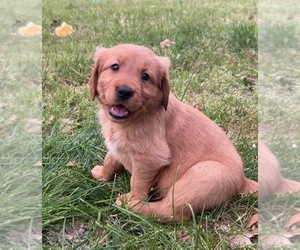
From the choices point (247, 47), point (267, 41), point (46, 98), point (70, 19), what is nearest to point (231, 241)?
point (267, 41)

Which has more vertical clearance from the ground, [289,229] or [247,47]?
[289,229]

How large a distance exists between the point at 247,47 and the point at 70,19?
1.64 meters

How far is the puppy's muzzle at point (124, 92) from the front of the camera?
187 centimetres

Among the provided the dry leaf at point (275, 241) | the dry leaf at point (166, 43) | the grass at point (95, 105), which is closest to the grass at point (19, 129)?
the grass at point (95, 105)

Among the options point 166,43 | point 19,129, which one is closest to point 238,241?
point 19,129

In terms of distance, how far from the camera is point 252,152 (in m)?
2.55

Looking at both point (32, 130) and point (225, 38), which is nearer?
point (32, 130)

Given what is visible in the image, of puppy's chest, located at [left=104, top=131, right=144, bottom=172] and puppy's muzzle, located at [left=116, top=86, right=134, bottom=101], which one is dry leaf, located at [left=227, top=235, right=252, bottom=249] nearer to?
puppy's chest, located at [left=104, top=131, right=144, bottom=172]

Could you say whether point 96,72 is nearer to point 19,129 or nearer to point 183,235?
point 19,129

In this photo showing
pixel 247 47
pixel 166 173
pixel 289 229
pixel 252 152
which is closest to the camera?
pixel 289 229

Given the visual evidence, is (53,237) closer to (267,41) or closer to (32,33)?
(32,33)

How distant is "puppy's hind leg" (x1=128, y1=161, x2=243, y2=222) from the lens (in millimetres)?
2035

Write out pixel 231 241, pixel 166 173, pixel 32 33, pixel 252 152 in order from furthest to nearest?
pixel 252 152 < pixel 166 173 < pixel 231 241 < pixel 32 33

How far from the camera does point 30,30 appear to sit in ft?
4.78
